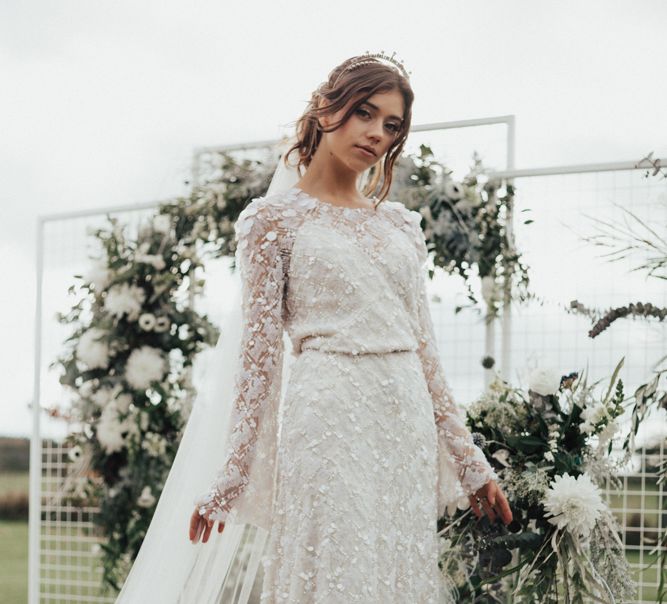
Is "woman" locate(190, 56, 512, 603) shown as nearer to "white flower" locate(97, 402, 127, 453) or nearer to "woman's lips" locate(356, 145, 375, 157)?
"woman's lips" locate(356, 145, 375, 157)

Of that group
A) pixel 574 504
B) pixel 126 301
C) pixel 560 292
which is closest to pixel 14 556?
pixel 126 301

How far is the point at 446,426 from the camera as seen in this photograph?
245 cm

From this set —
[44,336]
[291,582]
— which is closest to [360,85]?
[291,582]

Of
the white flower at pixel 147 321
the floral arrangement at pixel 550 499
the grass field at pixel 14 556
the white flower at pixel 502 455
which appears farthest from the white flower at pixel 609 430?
the grass field at pixel 14 556

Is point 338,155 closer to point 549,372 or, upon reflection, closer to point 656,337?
point 549,372

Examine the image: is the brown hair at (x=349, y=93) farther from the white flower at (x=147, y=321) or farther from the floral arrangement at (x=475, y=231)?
the white flower at (x=147, y=321)

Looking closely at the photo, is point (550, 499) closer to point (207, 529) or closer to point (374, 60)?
point (207, 529)

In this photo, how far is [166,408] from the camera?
4629 mm

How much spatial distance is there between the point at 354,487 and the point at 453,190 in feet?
7.05

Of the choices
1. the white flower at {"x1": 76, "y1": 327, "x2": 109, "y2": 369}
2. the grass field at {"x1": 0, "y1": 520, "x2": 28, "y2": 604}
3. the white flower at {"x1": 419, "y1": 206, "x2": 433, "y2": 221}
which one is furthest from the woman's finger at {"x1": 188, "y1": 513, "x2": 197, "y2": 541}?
the grass field at {"x1": 0, "y1": 520, "x2": 28, "y2": 604}

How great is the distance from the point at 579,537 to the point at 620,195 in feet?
5.09

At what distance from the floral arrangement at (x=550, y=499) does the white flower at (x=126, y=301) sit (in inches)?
85.6

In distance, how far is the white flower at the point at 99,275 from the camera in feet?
15.7

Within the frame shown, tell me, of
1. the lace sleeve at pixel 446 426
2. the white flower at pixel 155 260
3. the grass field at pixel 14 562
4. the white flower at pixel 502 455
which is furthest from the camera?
the grass field at pixel 14 562
